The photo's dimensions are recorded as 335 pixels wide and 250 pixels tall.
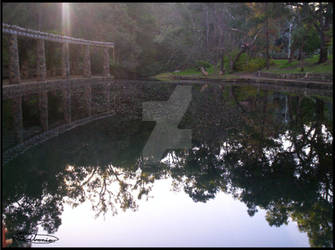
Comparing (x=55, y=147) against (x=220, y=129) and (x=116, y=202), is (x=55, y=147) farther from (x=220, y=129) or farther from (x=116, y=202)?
(x=220, y=129)

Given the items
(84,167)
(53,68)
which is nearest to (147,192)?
(84,167)

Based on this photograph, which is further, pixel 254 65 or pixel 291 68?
pixel 254 65

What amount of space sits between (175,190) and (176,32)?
124 ft

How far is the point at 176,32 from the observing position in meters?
41.3

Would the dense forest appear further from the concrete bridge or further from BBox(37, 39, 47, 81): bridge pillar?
BBox(37, 39, 47, 81): bridge pillar

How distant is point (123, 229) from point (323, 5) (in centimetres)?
2674

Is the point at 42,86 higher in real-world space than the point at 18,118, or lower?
lower

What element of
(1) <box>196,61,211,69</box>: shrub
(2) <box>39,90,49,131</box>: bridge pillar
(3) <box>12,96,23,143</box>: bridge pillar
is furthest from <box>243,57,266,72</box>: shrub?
(3) <box>12,96,23,143</box>: bridge pillar

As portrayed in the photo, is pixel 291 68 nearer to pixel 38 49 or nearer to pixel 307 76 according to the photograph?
pixel 307 76

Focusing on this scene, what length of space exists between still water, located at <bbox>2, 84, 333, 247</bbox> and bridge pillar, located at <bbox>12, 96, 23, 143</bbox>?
0.80 metres

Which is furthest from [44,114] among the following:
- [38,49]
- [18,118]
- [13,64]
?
[38,49]

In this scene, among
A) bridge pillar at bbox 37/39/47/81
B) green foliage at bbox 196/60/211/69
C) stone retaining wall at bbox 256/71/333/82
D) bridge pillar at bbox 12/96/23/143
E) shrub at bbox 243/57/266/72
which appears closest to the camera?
bridge pillar at bbox 12/96/23/143

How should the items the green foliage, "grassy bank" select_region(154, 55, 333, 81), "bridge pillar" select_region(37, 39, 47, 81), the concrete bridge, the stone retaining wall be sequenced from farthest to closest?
the green foliage
"grassy bank" select_region(154, 55, 333, 81)
"bridge pillar" select_region(37, 39, 47, 81)
the stone retaining wall
the concrete bridge

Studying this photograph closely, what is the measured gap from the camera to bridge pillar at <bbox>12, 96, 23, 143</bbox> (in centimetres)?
809
